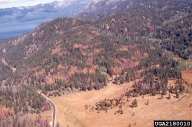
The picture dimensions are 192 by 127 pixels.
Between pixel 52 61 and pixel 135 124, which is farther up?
pixel 52 61

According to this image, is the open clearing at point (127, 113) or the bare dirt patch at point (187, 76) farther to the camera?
the bare dirt patch at point (187, 76)

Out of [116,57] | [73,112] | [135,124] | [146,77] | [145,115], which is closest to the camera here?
[135,124]

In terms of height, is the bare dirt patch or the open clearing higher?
the bare dirt patch

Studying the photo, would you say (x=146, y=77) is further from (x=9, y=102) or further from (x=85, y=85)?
(x=9, y=102)

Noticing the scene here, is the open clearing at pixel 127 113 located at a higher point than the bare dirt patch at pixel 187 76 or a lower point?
lower

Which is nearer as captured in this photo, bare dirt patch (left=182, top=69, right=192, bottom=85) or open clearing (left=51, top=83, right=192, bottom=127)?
open clearing (left=51, top=83, right=192, bottom=127)

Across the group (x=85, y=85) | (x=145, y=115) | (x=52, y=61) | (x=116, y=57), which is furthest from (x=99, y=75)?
(x=145, y=115)

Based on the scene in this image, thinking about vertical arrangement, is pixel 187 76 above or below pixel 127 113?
above

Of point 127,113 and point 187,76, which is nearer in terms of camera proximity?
point 127,113
